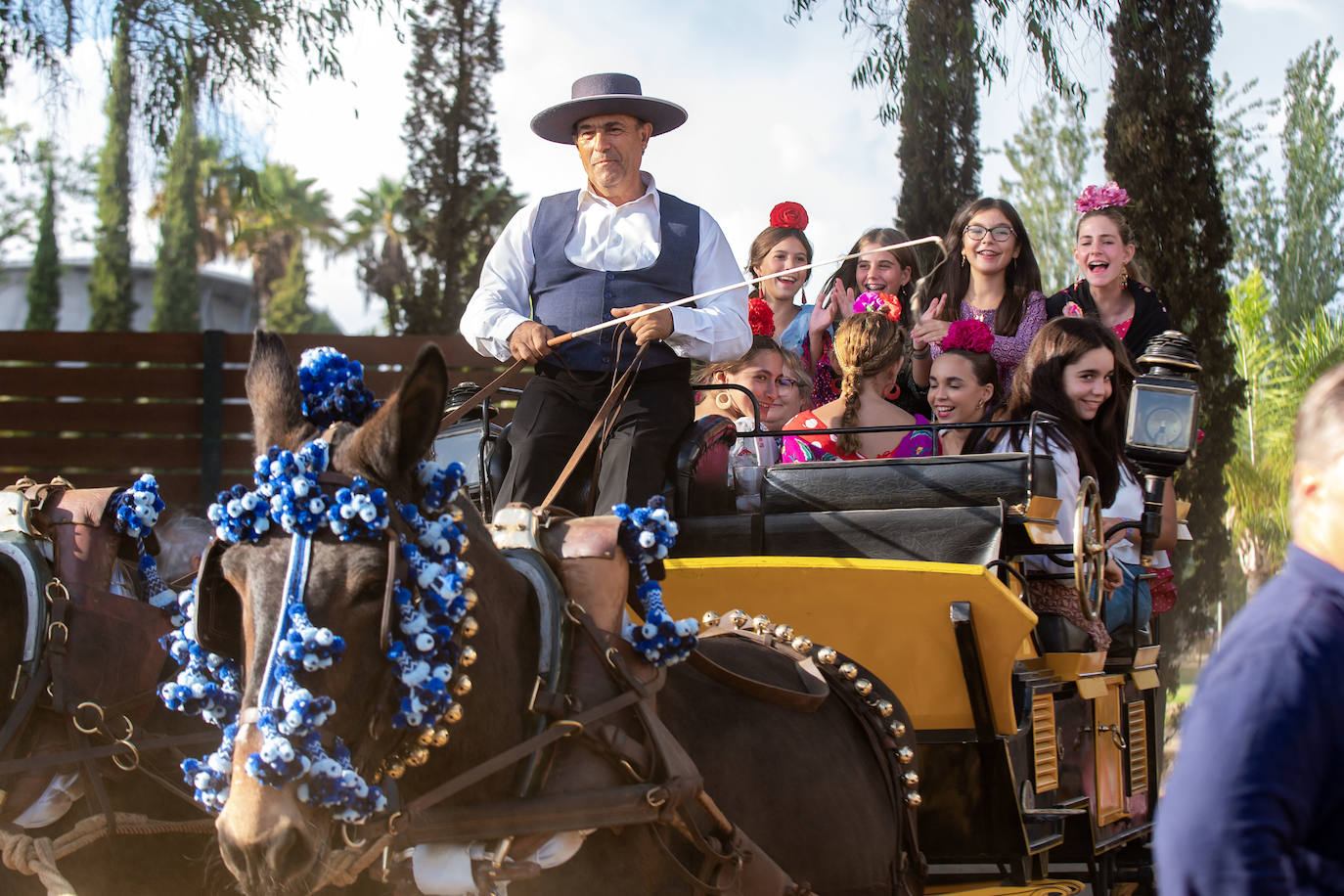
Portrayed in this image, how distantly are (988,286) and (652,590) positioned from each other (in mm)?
3326

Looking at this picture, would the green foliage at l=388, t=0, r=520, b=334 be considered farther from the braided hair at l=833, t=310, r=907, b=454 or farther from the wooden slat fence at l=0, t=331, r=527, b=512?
the braided hair at l=833, t=310, r=907, b=454

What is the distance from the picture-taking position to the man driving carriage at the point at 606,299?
3.66m

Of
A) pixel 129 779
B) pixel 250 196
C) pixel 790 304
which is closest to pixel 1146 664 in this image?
pixel 790 304

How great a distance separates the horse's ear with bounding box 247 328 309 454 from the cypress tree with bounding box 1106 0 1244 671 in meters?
10.1

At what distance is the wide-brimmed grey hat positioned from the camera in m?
3.86

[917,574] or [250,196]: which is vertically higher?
[250,196]

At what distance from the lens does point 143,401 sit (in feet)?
33.7

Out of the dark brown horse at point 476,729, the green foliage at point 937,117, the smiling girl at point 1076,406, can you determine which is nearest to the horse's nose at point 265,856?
the dark brown horse at point 476,729

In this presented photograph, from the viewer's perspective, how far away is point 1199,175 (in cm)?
1149

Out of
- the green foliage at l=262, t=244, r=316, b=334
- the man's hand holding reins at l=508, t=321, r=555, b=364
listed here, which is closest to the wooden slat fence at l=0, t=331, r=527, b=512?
the man's hand holding reins at l=508, t=321, r=555, b=364

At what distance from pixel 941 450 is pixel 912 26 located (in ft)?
11.7

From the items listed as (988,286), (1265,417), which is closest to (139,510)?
(988,286)

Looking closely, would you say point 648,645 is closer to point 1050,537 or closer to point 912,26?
point 1050,537

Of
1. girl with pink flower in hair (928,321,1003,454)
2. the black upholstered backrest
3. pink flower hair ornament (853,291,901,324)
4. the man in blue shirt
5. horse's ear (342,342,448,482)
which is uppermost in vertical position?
pink flower hair ornament (853,291,901,324)
